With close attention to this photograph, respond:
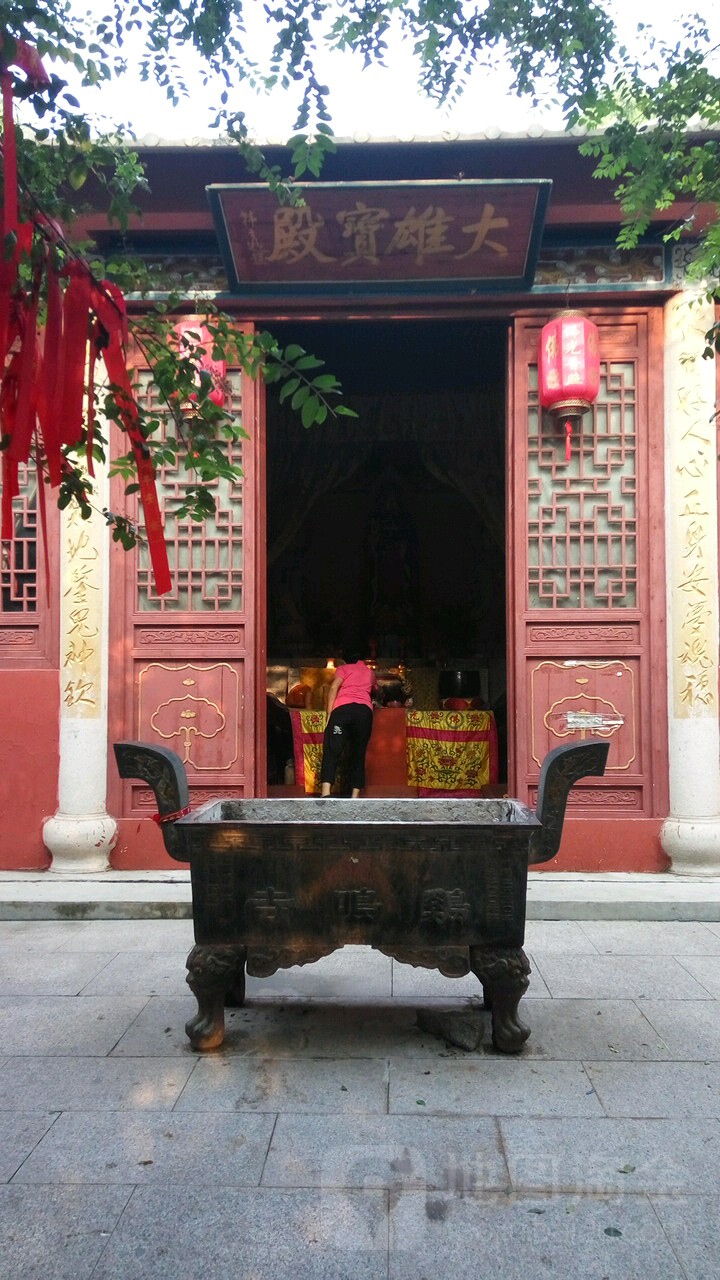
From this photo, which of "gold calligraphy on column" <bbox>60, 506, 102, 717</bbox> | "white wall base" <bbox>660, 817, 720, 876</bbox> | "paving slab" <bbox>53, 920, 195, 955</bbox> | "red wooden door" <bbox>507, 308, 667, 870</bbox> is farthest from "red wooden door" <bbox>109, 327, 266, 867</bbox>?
"white wall base" <bbox>660, 817, 720, 876</bbox>

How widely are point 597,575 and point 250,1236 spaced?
4598mm

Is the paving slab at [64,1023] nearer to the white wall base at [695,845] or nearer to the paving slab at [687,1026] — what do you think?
the paving slab at [687,1026]

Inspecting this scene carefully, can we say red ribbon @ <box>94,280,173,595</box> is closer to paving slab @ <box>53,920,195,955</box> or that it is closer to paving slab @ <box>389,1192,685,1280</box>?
paving slab @ <box>389,1192,685,1280</box>

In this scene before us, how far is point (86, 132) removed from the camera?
8.57ft

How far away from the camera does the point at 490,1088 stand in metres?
2.91

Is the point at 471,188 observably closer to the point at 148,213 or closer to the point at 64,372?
the point at 148,213

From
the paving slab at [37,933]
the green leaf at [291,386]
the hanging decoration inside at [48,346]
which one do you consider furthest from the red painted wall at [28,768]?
the green leaf at [291,386]

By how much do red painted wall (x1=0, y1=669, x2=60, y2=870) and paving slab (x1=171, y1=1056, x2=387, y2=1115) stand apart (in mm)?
2985

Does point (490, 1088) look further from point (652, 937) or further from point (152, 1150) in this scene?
point (652, 937)

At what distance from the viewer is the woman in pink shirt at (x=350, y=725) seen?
7.20 m

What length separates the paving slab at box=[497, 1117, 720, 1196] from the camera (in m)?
2.32

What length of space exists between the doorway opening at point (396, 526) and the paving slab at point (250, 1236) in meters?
5.82

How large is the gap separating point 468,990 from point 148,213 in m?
5.13

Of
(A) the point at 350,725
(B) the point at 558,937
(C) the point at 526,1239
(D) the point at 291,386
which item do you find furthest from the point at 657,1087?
(A) the point at 350,725
